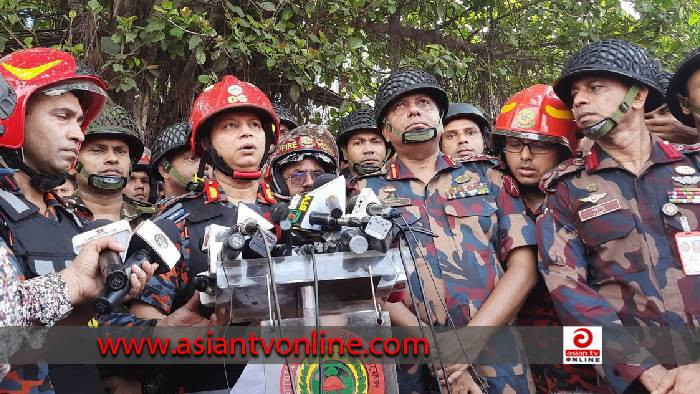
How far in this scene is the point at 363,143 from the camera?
553cm

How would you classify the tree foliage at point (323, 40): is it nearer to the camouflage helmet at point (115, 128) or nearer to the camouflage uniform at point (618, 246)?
the camouflage helmet at point (115, 128)

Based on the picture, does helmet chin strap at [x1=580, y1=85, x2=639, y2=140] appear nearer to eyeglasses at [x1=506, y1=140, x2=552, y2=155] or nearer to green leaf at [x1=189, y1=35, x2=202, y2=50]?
eyeglasses at [x1=506, y1=140, x2=552, y2=155]

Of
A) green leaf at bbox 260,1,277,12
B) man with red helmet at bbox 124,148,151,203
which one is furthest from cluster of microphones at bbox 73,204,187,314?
green leaf at bbox 260,1,277,12

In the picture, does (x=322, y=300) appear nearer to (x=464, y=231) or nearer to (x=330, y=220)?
(x=330, y=220)

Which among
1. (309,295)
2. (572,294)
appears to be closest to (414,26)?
(572,294)

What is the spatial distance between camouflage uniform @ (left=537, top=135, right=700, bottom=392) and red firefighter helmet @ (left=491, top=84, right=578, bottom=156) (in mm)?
397

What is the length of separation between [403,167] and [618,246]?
1327 mm

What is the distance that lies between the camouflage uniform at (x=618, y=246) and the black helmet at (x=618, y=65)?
0.97 ft

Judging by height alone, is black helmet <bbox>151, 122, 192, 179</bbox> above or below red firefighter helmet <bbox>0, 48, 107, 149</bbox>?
below

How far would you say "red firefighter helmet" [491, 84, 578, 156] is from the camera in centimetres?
354

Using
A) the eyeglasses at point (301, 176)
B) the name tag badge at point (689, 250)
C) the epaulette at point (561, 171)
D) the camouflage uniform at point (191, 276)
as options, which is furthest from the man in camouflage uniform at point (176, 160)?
the name tag badge at point (689, 250)

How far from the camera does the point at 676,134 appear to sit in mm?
3906

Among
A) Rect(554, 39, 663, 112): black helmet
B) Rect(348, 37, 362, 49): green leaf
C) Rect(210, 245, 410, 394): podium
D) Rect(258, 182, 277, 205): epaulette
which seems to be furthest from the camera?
Rect(348, 37, 362, 49): green leaf

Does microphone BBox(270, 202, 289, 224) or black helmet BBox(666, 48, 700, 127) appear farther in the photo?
black helmet BBox(666, 48, 700, 127)
